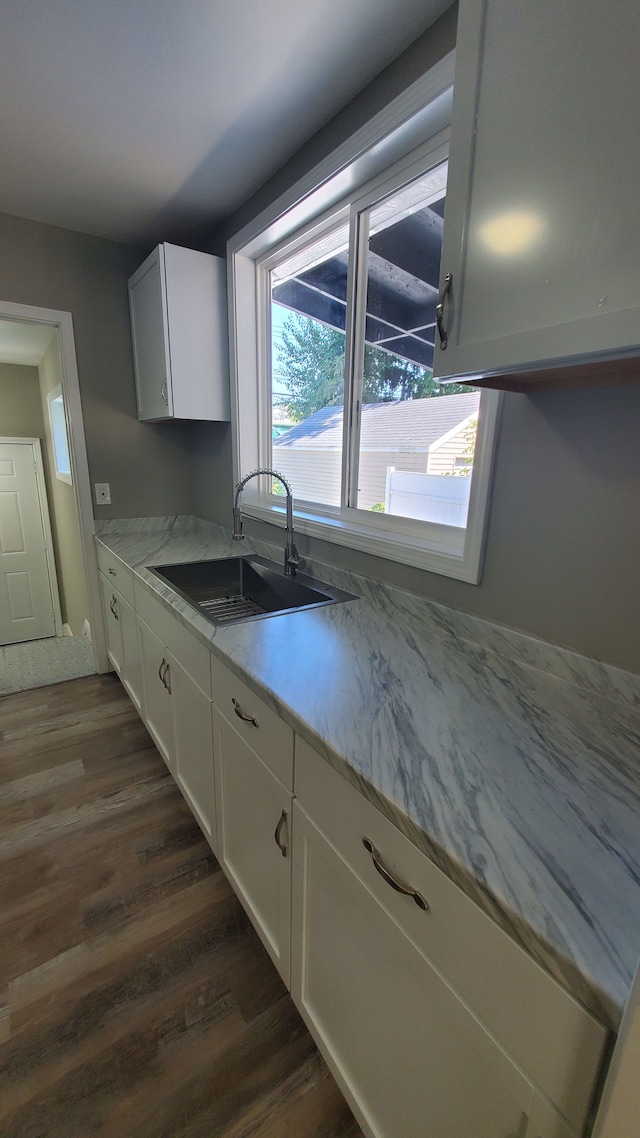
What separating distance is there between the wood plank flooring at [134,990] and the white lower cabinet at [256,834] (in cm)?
19

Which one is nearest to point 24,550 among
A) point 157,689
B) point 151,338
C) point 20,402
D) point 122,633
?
point 20,402

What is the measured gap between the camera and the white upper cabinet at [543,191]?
1.90 ft

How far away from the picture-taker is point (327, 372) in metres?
1.81

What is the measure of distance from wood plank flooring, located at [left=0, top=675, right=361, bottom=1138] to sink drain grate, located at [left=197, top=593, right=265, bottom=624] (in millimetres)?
776

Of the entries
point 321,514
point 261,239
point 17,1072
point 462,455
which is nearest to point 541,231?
point 462,455

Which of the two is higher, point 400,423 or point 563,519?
point 400,423

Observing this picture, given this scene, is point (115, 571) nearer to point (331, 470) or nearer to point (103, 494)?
point (103, 494)

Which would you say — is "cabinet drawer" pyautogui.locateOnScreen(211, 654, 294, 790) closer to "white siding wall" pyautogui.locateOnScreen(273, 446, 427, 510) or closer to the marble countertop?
the marble countertop

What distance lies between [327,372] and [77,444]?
1527 mm

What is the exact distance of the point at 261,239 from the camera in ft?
6.21

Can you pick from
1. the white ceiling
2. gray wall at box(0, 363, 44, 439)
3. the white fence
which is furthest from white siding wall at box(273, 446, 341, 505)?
gray wall at box(0, 363, 44, 439)

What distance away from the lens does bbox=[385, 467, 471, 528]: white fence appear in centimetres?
130

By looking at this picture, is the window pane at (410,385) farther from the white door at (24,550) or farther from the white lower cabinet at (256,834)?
the white door at (24,550)

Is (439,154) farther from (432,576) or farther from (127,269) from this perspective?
(127,269)
